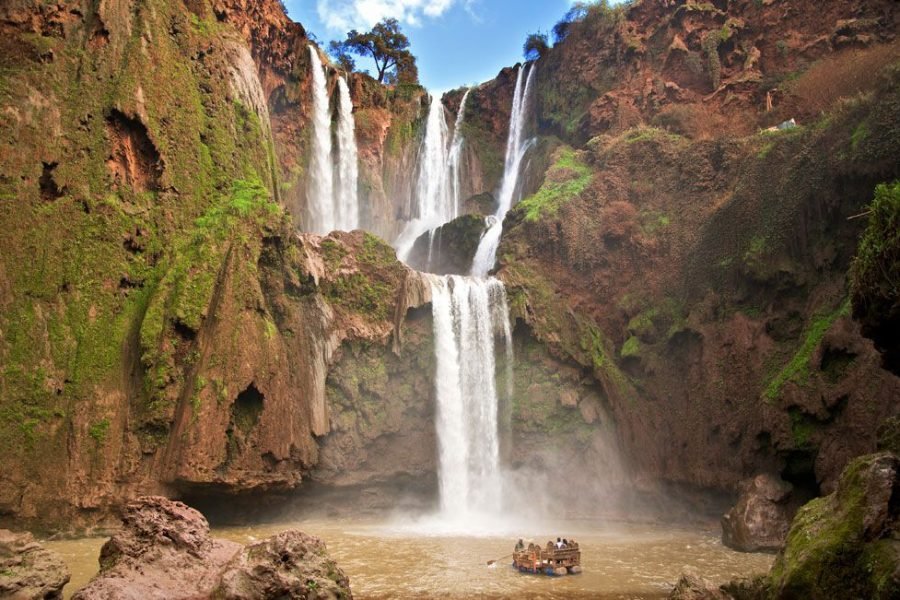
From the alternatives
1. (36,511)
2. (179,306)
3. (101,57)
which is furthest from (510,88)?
(36,511)

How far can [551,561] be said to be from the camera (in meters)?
15.2

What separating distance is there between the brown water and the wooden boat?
9.7 inches

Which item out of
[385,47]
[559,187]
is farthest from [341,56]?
[559,187]

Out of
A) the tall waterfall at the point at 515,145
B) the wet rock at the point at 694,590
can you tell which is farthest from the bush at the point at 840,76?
the wet rock at the point at 694,590

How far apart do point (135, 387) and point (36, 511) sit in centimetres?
431

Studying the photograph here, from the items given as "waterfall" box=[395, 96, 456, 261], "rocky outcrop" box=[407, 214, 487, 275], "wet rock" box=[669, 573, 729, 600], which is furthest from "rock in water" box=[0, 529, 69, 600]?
"waterfall" box=[395, 96, 456, 261]

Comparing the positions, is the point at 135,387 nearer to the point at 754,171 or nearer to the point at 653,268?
the point at 653,268

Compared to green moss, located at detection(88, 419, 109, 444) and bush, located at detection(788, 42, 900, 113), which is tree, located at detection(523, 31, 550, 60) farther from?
green moss, located at detection(88, 419, 109, 444)

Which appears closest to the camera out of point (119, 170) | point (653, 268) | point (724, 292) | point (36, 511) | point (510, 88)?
point (36, 511)

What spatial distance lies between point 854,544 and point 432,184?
38.5 metres

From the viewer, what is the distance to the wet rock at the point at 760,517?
1820cm

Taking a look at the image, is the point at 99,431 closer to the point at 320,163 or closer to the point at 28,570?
the point at 28,570

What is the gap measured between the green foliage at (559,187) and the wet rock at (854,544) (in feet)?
78.9

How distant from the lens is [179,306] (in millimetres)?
20641
